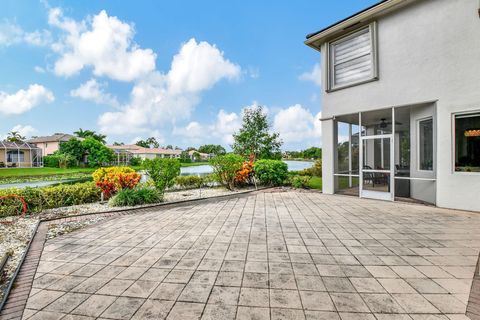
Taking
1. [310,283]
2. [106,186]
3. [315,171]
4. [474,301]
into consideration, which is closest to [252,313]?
[310,283]

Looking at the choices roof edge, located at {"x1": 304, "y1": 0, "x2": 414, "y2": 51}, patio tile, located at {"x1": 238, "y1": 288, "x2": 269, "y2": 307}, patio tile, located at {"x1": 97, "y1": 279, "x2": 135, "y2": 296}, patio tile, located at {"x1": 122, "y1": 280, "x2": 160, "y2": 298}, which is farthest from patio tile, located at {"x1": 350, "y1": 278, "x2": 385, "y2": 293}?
roof edge, located at {"x1": 304, "y1": 0, "x2": 414, "y2": 51}

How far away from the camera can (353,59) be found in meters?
8.52

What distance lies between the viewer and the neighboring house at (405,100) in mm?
6242

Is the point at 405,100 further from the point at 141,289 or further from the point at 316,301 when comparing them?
the point at 141,289

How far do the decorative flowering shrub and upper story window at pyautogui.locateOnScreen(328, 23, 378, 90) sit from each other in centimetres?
833

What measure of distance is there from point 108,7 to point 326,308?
13906 mm

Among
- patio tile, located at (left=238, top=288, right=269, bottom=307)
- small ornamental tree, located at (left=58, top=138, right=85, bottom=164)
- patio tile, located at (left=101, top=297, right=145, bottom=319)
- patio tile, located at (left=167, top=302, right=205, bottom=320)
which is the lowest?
patio tile, located at (left=101, top=297, right=145, bottom=319)

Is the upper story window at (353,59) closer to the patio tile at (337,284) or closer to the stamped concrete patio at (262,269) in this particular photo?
the stamped concrete patio at (262,269)

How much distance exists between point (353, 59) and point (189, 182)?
9145mm

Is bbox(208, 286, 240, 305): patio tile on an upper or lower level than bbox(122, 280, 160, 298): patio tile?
upper

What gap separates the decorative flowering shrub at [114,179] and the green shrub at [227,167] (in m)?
3.91

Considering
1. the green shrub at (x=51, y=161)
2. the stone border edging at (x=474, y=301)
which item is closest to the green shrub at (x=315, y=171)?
the stone border edging at (x=474, y=301)

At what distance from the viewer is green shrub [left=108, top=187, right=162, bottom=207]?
7.39 m

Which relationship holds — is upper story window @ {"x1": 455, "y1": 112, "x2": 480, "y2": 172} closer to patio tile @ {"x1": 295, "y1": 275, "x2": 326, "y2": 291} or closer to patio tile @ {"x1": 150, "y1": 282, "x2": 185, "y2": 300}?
patio tile @ {"x1": 295, "y1": 275, "x2": 326, "y2": 291}
